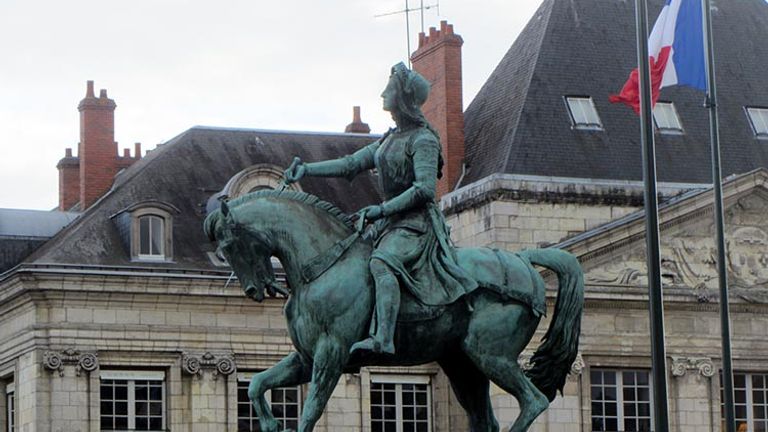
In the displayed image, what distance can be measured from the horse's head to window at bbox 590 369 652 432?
27.6m

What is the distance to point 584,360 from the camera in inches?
1658

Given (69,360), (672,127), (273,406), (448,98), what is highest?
(448,98)

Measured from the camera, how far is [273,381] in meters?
15.1

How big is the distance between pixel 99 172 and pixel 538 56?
8.98 m

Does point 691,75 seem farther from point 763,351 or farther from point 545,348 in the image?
point 763,351

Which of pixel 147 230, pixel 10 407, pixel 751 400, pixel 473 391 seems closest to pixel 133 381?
pixel 10 407

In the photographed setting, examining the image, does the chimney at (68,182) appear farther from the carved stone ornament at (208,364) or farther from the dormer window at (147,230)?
the carved stone ornament at (208,364)

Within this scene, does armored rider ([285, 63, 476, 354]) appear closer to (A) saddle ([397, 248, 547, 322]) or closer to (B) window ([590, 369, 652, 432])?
(A) saddle ([397, 248, 547, 322])

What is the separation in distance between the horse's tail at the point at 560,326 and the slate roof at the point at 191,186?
2498cm

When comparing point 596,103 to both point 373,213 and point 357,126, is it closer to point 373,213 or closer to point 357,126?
point 357,126

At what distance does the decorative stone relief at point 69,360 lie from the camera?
3925 centimetres

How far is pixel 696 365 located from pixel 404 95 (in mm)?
28227

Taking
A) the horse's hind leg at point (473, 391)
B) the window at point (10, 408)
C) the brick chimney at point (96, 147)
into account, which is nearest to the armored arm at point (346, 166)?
the horse's hind leg at point (473, 391)

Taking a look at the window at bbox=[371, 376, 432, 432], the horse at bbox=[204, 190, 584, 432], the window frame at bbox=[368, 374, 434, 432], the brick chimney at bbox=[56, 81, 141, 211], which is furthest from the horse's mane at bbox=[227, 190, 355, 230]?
the brick chimney at bbox=[56, 81, 141, 211]
